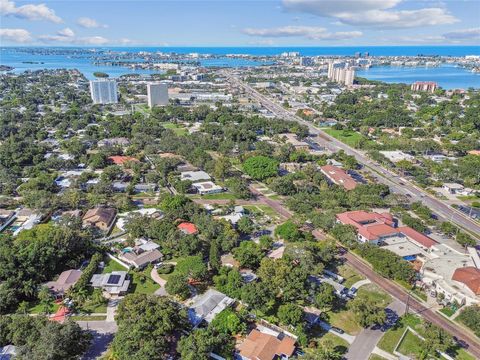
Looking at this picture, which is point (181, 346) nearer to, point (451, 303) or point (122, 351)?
point (122, 351)

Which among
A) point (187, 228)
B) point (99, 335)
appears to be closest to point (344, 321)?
point (99, 335)

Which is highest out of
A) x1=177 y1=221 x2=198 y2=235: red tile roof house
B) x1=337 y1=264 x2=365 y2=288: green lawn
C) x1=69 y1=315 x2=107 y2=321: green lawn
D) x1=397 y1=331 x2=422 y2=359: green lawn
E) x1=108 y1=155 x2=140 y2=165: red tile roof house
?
x1=108 y1=155 x2=140 y2=165: red tile roof house

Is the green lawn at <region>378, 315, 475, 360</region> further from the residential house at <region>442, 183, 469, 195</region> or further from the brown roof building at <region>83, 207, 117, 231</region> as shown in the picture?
the residential house at <region>442, 183, 469, 195</region>

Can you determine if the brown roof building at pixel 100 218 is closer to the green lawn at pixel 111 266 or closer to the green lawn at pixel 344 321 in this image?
the green lawn at pixel 111 266

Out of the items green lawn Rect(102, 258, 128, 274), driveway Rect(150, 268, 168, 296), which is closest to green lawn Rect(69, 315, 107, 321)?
driveway Rect(150, 268, 168, 296)

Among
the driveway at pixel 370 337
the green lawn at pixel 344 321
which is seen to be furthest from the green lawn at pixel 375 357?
the green lawn at pixel 344 321
